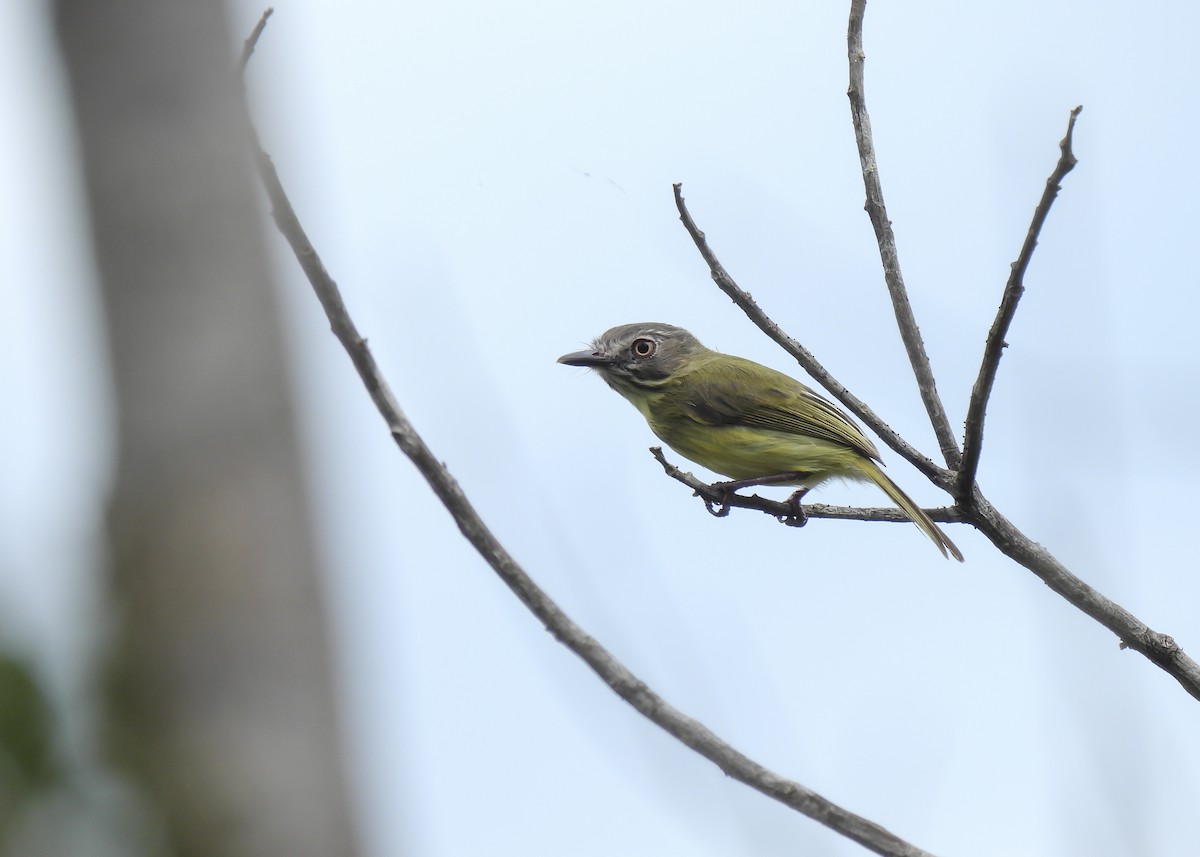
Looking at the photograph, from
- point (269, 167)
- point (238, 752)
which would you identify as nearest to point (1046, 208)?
point (269, 167)

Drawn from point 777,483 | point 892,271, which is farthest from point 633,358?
point 892,271

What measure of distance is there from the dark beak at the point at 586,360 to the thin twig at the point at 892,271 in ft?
10.8

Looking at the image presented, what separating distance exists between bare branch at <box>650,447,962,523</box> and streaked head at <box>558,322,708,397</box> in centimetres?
118

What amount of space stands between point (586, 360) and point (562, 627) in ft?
14.0

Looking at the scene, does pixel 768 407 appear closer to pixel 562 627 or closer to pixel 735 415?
pixel 735 415

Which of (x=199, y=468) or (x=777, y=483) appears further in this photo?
(x=777, y=483)

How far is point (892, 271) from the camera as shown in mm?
3256

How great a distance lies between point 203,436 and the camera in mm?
4676

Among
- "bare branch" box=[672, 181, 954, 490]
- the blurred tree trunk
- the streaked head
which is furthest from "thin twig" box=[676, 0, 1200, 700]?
the streaked head

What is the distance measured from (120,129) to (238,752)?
2.70 m

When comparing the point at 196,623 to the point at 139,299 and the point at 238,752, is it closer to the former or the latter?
the point at 238,752

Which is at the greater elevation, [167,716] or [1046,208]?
[1046,208]

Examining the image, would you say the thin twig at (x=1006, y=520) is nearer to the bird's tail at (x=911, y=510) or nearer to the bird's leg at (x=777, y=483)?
the bird's tail at (x=911, y=510)

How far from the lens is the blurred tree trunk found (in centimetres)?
407
